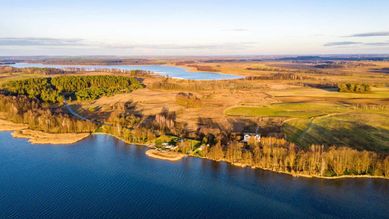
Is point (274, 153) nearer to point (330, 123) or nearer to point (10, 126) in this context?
point (330, 123)

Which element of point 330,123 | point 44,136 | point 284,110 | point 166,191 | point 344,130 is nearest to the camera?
point 166,191

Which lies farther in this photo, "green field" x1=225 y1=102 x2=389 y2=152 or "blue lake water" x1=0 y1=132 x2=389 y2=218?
"green field" x1=225 y1=102 x2=389 y2=152

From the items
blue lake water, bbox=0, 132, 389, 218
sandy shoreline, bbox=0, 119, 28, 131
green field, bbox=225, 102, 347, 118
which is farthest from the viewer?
green field, bbox=225, 102, 347, 118

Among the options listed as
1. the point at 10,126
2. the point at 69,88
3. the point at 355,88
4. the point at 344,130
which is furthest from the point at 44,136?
the point at 355,88

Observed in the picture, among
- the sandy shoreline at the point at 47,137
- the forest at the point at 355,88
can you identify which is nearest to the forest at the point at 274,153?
the sandy shoreline at the point at 47,137

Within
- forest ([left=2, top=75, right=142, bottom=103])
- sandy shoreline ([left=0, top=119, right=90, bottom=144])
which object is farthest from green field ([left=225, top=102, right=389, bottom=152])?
forest ([left=2, top=75, right=142, bottom=103])

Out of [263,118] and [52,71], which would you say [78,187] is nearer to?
[263,118]

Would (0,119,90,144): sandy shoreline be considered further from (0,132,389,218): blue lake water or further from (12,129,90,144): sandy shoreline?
(0,132,389,218): blue lake water

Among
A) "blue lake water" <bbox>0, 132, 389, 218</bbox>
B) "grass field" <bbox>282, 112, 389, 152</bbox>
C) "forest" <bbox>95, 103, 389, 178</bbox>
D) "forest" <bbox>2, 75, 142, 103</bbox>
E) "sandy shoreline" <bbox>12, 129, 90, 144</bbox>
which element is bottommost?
"blue lake water" <bbox>0, 132, 389, 218</bbox>
